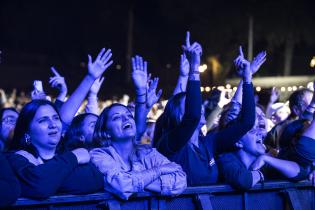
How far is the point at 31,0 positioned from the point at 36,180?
41282 mm

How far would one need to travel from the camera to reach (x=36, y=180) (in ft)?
13.5

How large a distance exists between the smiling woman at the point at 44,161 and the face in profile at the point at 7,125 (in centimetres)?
228

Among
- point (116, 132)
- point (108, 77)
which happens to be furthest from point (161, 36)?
point (116, 132)

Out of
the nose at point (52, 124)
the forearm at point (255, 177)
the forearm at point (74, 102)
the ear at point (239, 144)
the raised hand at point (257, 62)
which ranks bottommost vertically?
the forearm at point (255, 177)

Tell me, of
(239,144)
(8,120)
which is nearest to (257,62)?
(239,144)

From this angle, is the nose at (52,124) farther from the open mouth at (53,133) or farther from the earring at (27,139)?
the earring at (27,139)

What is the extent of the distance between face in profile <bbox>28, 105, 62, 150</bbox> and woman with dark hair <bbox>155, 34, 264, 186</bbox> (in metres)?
1.03

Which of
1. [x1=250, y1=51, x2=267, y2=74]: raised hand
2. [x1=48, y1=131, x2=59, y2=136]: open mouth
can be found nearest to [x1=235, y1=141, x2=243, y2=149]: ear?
[x1=250, y1=51, x2=267, y2=74]: raised hand

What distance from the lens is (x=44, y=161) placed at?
15.1 feet

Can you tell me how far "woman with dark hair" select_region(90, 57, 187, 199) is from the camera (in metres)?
4.44

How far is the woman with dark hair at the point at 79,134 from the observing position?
19.5ft

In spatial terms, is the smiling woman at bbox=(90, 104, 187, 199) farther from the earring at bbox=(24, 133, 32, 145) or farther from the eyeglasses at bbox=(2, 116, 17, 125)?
the eyeglasses at bbox=(2, 116, 17, 125)

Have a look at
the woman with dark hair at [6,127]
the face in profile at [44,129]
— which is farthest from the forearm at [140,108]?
the face in profile at [44,129]

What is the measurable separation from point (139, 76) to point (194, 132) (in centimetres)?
112
